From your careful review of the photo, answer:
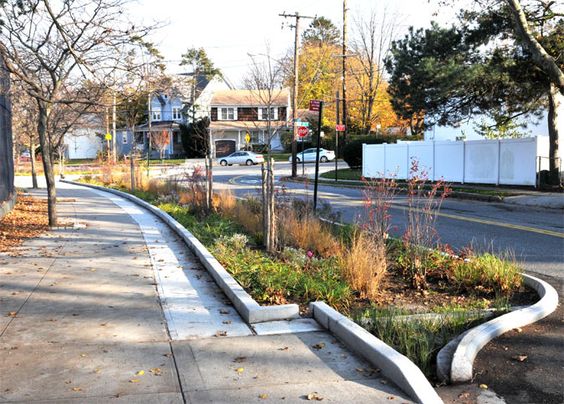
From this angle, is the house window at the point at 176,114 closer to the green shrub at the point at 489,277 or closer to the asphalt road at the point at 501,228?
the asphalt road at the point at 501,228

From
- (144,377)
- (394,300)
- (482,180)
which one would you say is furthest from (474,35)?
(144,377)

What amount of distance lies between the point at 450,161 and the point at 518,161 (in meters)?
4.06

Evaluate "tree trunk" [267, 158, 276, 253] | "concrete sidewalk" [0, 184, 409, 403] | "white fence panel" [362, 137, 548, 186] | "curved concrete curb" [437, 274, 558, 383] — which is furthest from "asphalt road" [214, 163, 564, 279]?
"white fence panel" [362, 137, 548, 186]

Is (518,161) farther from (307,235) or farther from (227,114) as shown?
(227,114)

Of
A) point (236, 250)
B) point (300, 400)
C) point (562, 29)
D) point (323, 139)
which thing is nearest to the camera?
point (300, 400)

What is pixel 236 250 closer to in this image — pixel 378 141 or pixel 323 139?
pixel 378 141

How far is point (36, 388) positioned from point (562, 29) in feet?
66.8

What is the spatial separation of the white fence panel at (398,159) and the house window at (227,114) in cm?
3780

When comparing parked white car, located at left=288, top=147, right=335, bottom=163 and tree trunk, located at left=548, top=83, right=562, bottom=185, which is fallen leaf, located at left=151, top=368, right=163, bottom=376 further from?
parked white car, located at left=288, top=147, right=335, bottom=163

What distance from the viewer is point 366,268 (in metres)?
6.57

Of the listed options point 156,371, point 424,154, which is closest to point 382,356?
point 156,371

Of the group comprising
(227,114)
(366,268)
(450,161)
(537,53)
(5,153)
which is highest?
(227,114)

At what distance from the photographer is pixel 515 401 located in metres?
3.99

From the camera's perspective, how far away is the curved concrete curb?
4309mm
